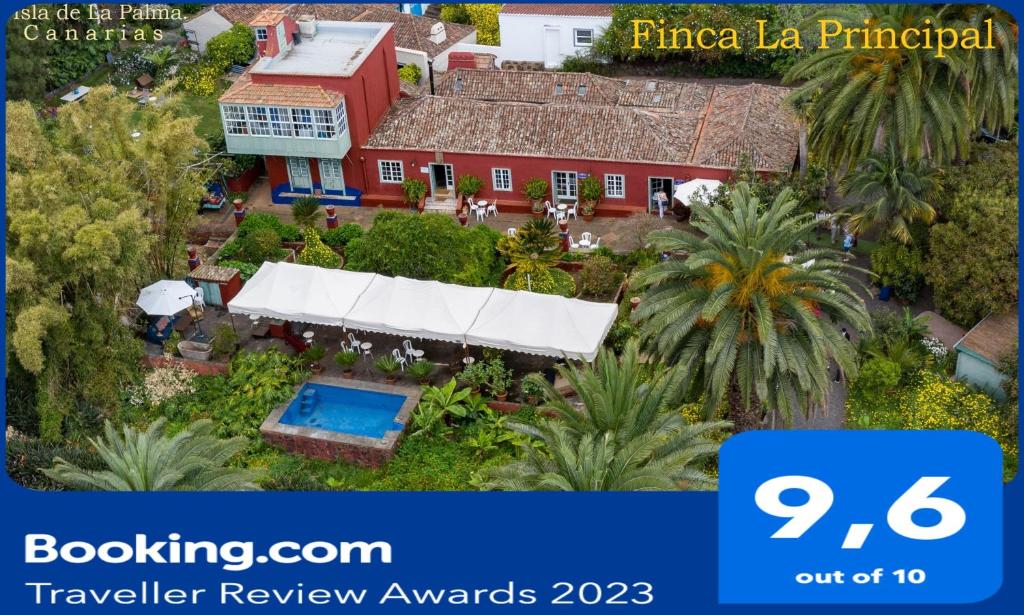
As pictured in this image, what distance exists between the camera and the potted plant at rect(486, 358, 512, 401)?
3428 centimetres

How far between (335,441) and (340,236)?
10311 millimetres

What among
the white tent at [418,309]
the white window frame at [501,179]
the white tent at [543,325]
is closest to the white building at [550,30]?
the white window frame at [501,179]

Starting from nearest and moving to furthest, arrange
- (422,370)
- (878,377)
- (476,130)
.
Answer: (878,377) → (422,370) → (476,130)

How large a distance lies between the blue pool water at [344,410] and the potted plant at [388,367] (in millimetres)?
646

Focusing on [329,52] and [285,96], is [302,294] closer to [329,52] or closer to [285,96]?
[285,96]

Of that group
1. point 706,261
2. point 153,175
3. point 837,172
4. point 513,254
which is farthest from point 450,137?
point 706,261

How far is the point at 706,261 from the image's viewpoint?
27.7 metres

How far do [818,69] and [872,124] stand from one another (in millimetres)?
3104

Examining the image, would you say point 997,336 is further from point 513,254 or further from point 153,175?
point 153,175

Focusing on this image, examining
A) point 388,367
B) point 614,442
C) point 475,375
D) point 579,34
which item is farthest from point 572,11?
point 614,442

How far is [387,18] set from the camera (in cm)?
5603

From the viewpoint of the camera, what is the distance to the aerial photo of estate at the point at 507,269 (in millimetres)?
28172

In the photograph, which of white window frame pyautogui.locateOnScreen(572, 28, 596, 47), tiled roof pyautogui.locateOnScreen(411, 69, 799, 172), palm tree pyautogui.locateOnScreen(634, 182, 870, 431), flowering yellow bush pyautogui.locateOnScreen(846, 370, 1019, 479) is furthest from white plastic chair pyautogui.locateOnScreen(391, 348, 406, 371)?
white window frame pyautogui.locateOnScreen(572, 28, 596, 47)

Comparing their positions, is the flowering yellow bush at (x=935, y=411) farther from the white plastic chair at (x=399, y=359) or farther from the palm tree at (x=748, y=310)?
the white plastic chair at (x=399, y=359)
